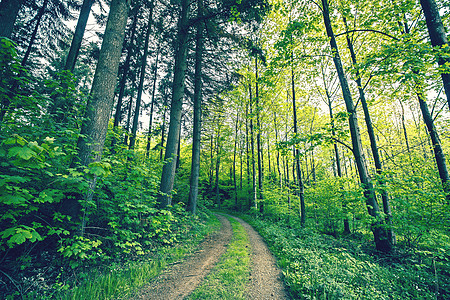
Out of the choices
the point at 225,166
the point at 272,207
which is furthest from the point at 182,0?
the point at 225,166

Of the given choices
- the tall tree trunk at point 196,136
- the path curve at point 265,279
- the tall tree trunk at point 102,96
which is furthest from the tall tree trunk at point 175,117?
the path curve at point 265,279

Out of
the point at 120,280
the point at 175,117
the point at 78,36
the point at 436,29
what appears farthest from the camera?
the point at 78,36

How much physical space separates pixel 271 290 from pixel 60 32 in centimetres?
1777

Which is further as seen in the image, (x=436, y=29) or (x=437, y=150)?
(x=437, y=150)

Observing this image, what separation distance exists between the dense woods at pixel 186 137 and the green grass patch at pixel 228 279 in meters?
1.10

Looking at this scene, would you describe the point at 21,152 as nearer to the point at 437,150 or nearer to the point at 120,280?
the point at 120,280

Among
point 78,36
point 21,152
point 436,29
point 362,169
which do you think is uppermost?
point 78,36

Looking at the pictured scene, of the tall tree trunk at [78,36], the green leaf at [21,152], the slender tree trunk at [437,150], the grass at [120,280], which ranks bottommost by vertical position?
the grass at [120,280]

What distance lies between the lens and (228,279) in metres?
3.75

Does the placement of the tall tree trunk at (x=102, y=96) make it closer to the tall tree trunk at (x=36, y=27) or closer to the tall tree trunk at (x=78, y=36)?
the tall tree trunk at (x=78, y=36)

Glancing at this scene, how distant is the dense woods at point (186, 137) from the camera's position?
2.86m

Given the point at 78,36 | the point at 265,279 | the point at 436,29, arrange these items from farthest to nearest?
the point at 78,36 < the point at 436,29 < the point at 265,279

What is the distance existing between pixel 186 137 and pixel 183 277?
43.6 feet

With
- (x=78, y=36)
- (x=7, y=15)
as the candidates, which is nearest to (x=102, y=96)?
(x=7, y=15)
